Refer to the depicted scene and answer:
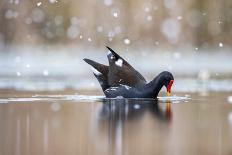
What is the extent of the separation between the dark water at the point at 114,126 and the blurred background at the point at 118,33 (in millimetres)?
12829

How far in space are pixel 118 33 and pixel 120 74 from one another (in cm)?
1405

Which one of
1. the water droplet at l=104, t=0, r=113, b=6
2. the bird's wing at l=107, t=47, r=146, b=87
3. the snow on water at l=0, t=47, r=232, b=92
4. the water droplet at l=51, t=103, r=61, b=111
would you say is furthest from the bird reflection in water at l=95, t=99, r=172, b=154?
the water droplet at l=104, t=0, r=113, b=6

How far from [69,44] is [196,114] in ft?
55.4

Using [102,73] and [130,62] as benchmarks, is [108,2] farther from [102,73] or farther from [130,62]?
[102,73]

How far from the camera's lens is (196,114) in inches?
416

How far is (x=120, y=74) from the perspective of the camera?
13.5 m

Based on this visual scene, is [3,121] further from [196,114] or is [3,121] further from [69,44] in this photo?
[69,44]

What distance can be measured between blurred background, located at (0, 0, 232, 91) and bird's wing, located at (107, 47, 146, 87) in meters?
11.7

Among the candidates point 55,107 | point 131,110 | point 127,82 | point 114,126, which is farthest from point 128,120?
point 127,82

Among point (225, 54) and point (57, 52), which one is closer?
point (57, 52)

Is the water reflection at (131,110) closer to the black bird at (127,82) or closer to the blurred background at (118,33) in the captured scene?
the black bird at (127,82)

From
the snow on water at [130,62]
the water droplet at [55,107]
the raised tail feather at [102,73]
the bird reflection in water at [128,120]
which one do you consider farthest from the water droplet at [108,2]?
the water droplet at [55,107]

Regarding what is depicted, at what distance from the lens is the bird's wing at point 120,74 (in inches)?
528

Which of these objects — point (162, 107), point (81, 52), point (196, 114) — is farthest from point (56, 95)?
point (81, 52)
